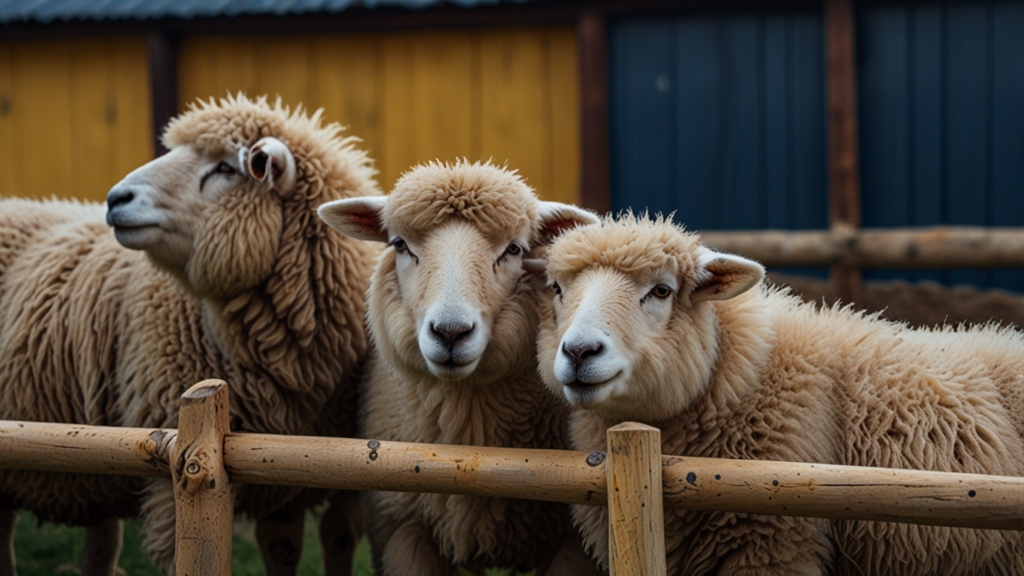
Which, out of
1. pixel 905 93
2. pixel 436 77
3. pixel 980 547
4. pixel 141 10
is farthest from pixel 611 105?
pixel 980 547

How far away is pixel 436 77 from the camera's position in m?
7.37

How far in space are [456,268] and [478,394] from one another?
50cm

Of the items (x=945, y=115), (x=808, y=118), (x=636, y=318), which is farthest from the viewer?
(x=808, y=118)

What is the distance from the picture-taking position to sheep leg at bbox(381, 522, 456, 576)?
342 centimetres

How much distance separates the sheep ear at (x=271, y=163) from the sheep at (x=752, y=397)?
128 cm

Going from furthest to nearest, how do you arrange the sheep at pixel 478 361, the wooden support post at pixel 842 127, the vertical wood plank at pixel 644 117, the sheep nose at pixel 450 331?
the vertical wood plank at pixel 644 117
the wooden support post at pixel 842 127
the sheep at pixel 478 361
the sheep nose at pixel 450 331

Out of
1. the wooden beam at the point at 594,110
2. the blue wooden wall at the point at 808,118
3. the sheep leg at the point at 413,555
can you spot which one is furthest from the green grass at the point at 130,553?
the blue wooden wall at the point at 808,118

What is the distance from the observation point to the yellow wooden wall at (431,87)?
7.18 m

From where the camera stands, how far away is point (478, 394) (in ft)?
11.0

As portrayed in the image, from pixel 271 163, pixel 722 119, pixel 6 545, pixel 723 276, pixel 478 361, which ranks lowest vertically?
pixel 6 545

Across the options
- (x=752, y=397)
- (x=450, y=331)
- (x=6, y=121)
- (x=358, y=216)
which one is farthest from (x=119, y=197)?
(x=6, y=121)

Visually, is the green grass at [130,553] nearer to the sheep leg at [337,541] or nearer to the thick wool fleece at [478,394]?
the sheep leg at [337,541]

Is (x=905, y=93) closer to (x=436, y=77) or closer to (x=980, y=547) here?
(x=436, y=77)

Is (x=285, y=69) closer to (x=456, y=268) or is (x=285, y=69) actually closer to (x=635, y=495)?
(x=456, y=268)
